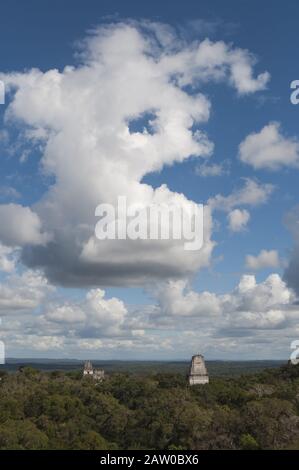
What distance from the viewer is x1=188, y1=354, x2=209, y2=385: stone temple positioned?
91.9m

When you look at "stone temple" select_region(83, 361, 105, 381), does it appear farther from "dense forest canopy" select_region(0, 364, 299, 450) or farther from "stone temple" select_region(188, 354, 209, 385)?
"dense forest canopy" select_region(0, 364, 299, 450)

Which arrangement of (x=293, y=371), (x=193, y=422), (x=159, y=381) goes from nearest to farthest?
(x=193, y=422) → (x=159, y=381) → (x=293, y=371)

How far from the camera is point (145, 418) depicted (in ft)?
198

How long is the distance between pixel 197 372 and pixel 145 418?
3386cm

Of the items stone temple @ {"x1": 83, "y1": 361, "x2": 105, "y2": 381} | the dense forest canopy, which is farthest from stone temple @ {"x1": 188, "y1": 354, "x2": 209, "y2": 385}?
stone temple @ {"x1": 83, "y1": 361, "x2": 105, "y2": 381}

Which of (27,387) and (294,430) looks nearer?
(294,430)

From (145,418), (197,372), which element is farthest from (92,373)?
(145,418)

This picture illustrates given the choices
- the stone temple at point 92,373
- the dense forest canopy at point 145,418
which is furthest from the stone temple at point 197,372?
the stone temple at point 92,373

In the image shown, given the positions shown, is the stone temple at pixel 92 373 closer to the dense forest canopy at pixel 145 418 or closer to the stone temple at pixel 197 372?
the stone temple at pixel 197 372

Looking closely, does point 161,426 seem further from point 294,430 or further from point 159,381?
point 159,381

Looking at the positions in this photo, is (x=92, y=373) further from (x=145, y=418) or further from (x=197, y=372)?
(x=145, y=418)
